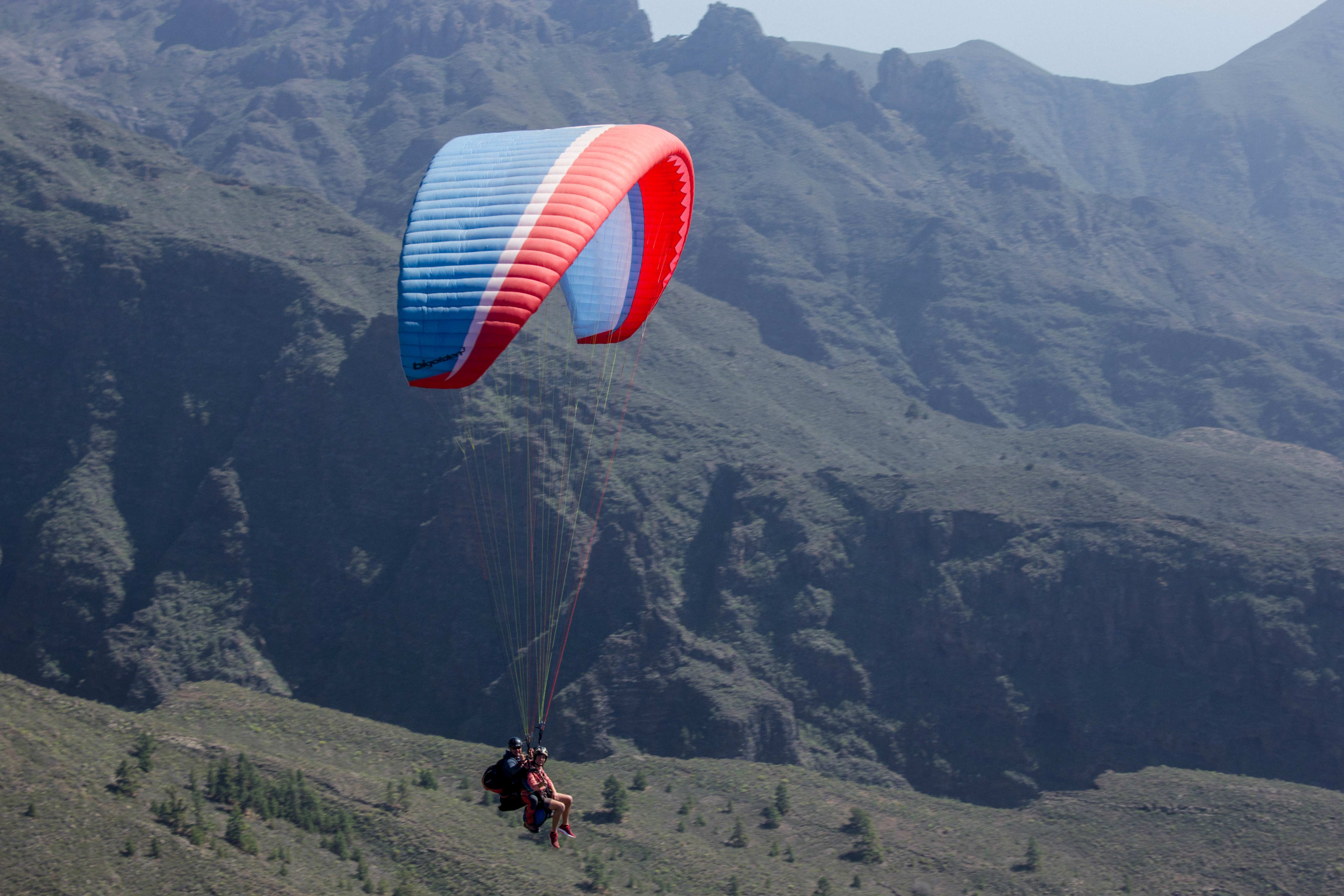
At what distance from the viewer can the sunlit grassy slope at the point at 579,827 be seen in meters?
26.3

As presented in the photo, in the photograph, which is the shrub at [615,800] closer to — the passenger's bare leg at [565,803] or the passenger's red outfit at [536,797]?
the passenger's bare leg at [565,803]

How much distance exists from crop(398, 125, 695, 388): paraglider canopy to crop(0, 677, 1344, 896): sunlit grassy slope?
1606 cm

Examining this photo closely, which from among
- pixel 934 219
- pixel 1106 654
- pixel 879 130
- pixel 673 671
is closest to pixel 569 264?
pixel 673 671

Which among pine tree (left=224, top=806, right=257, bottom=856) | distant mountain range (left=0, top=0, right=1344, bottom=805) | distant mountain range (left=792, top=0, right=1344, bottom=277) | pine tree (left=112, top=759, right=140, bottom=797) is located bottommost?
pine tree (left=224, top=806, right=257, bottom=856)

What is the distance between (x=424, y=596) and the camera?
157 ft

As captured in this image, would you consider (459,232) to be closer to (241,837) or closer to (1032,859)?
(241,837)

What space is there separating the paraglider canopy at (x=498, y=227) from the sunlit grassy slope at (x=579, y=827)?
16.1 m

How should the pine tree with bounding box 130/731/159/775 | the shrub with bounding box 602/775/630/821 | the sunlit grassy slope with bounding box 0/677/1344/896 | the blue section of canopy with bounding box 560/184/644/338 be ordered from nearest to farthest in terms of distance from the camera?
the blue section of canopy with bounding box 560/184/644/338 → the sunlit grassy slope with bounding box 0/677/1344/896 → the pine tree with bounding box 130/731/159/775 → the shrub with bounding box 602/775/630/821

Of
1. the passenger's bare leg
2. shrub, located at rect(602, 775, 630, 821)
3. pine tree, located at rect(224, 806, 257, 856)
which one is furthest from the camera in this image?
shrub, located at rect(602, 775, 630, 821)

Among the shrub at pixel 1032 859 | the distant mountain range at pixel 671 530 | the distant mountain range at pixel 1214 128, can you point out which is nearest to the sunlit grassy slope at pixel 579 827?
the shrub at pixel 1032 859

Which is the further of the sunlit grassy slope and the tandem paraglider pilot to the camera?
the sunlit grassy slope

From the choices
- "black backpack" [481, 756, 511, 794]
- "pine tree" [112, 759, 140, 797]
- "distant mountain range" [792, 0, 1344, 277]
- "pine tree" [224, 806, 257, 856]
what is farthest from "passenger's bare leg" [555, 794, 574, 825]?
"distant mountain range" [792, 0, 1344, 277]

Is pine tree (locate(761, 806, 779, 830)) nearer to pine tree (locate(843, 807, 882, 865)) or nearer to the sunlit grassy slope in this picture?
the sunlit grassy slope

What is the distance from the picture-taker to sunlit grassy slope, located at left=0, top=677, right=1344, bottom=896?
26328mm
